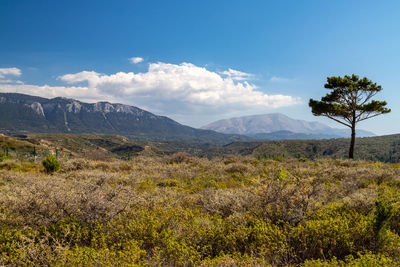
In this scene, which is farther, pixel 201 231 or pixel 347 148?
pixel 347 148

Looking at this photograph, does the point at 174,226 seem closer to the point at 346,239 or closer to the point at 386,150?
the point at 346,239

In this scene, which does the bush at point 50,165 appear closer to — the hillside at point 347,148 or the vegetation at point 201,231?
the vegetation at point 201,231

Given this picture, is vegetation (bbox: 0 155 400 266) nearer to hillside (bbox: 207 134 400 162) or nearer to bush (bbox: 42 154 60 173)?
bush (bbox: 42 154 60 173)

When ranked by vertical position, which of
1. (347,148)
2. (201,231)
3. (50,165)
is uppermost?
(201,231)

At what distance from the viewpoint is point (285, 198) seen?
18.4 ft

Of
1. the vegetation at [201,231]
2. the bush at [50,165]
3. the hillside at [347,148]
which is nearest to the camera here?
the vegetation at [201,231]

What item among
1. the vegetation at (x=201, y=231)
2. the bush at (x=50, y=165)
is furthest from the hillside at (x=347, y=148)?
the vegetation at (x=201, y=231)

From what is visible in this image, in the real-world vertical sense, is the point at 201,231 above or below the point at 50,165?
above

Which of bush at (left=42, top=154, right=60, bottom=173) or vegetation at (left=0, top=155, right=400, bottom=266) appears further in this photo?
bush at (left=42, top=154, right=60, bottom=173)

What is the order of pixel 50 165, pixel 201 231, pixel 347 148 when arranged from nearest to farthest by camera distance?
pixel 201 231 → pixel 50 165 → pixel 347 148

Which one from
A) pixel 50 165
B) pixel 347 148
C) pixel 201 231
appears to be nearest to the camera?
pixel 201 231

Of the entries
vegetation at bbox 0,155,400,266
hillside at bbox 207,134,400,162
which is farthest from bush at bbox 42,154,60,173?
hillside at bbox 207,134,400,162

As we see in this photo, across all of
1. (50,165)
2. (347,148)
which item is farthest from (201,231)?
(347,148)

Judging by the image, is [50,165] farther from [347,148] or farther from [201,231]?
[347,148]
